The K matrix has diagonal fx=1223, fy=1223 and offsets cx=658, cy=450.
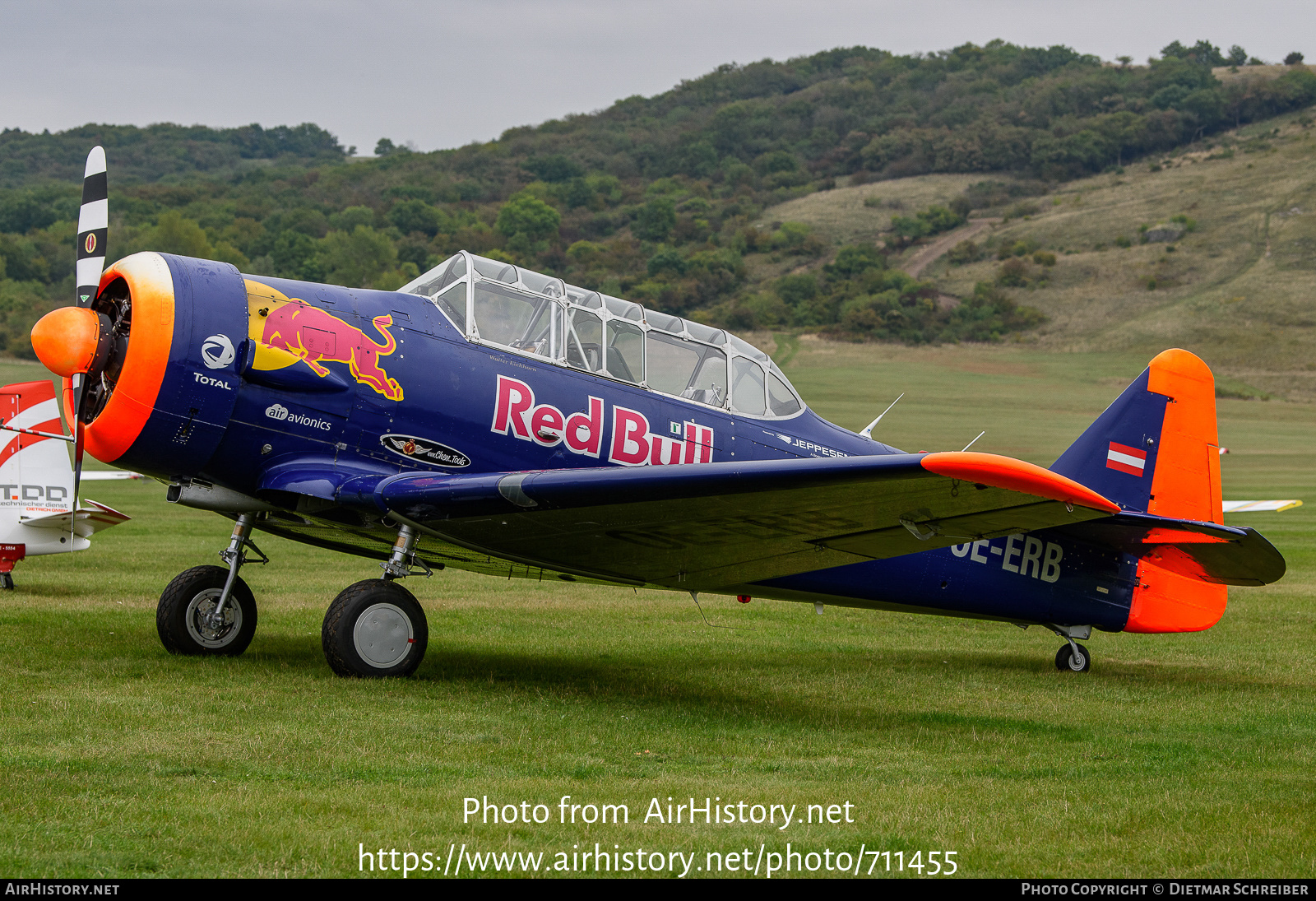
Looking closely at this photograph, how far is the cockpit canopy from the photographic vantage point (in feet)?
28.6

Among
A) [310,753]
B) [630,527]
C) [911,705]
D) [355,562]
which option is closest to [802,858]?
[310,753]

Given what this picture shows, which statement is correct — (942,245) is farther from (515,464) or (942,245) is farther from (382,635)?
(382,635)

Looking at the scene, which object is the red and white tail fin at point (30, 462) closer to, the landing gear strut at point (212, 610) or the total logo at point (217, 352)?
→ the landing gear strut at point (212, 610)

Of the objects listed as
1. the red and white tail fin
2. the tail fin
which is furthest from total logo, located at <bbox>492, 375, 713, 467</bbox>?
the red and white tail fin

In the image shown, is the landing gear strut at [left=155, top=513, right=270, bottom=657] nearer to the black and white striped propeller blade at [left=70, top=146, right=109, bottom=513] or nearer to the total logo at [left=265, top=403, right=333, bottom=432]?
the black and white striped propeller blade at [left=70, top=146, right=109, bottom=513]

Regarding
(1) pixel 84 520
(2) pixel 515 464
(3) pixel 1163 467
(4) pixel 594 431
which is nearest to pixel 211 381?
(2) pixel 515 464

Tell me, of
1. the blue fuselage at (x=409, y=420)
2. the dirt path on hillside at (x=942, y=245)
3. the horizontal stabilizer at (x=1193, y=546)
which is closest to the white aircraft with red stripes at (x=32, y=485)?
the blue fuselage at (x=409, y=420)

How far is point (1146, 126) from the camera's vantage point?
463ft

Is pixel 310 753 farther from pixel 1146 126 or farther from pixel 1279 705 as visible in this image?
pixel 1146 126

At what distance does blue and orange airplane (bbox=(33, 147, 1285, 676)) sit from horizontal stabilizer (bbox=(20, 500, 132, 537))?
4.09 m

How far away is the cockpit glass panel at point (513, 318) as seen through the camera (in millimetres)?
8680

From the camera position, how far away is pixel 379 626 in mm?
8047

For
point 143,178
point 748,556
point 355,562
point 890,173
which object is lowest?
point 355,562
